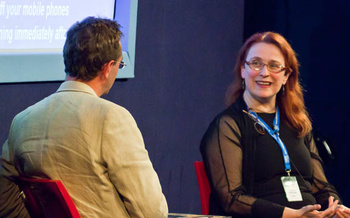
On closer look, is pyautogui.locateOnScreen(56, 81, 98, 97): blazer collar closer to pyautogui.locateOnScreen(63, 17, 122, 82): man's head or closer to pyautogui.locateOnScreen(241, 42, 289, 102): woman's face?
pyautogui.locateOnScreen(63, 17, 122, 82): man's head

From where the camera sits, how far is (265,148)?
9.50 feet

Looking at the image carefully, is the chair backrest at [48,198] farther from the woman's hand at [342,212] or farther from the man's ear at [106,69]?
the woman's hand at [342,212]

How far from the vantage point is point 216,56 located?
15.2 feet

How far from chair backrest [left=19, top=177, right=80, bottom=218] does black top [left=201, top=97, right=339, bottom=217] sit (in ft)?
3.43

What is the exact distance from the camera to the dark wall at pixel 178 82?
4039 millimetres

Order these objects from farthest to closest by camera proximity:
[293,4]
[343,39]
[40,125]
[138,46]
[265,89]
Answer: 1. [293,4]
2. [343,39]
3. [138,46]
4. [265,89]
5. [40,125]

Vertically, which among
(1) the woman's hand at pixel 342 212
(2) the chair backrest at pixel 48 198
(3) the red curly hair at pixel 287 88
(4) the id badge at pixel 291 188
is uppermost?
(3) the red curly hair at pixel 287 88

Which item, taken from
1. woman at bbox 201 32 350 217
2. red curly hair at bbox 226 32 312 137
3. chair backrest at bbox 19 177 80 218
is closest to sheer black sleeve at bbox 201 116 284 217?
woman at bbox 201 32 350 217

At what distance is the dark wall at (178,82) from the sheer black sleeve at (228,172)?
1129mm

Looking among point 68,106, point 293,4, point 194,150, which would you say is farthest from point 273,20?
point 68,106

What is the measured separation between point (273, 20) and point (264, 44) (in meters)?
1.77

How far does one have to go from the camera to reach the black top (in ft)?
8.93

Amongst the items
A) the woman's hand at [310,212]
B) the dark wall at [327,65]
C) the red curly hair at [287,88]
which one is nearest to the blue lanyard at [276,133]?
the red curly hair at [287,88]

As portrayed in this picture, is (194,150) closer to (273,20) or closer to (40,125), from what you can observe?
(273,20)
